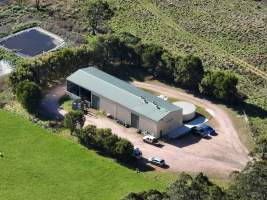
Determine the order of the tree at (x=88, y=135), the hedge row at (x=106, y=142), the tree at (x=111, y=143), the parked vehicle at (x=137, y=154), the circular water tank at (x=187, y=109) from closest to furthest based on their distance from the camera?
the hedge row at (x=106, y=142)
the tree at (x=111, y=143)
the parked vehicle at (x=137, y=154)
the tree at (x=88, y=135)
the circular water tank at (x=187, y=109)

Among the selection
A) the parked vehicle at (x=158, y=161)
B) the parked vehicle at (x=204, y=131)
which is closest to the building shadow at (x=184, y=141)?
the parked vehicle at (x=204, y=131)

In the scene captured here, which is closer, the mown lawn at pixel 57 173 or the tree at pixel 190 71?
the mown lawn at pixel 57 173

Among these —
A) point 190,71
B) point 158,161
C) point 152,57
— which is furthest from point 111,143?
point 152,57

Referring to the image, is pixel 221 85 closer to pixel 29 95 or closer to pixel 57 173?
pixel 29 95

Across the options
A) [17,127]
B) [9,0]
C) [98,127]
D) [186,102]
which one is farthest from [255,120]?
[9,0]

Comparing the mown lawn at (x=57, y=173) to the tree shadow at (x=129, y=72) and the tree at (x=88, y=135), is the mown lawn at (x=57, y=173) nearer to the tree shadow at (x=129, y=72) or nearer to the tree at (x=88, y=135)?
the tree at (x=88, y=135)

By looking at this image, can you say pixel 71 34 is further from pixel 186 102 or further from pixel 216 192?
pixel 216 192
